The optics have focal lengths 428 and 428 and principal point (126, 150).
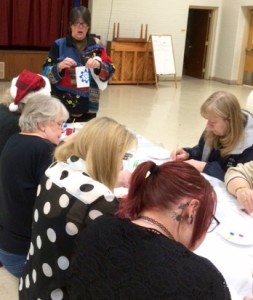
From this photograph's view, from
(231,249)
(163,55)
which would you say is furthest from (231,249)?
(163,55)

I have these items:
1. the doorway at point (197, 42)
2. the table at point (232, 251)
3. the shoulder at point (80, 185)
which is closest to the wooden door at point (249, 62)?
the doorway at point (197, 42)

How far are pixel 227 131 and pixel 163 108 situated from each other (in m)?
5.25

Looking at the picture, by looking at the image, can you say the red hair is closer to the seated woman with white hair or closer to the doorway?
the seated woman with white hair

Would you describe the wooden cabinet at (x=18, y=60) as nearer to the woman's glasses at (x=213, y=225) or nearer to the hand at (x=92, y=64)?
the hand at (x=92, y=64)

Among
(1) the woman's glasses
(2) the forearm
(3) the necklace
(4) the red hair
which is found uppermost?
(4) the red hair

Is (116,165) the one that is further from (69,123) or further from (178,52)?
(178,52)

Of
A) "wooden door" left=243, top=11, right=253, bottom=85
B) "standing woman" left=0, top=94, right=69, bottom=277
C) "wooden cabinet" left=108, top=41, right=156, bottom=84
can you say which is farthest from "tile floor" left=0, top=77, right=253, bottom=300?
"standing woman" left=0, top=94, right=69, bottom=277

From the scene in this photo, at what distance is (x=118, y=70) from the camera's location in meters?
9.97

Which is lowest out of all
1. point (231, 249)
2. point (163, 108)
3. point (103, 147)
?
point (163, 108)

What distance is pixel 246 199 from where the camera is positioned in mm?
1910

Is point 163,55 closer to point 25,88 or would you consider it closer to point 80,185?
point 25,88

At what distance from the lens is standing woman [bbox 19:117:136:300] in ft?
4.31

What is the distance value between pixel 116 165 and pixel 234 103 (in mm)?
971

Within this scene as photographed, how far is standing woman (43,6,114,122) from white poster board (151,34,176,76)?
266 inches
